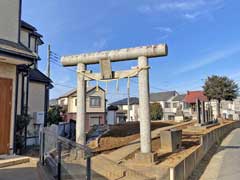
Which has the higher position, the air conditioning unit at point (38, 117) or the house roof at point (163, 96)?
the house roof at point (163, 96)

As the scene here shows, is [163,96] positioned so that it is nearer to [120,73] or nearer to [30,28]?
[30,28]

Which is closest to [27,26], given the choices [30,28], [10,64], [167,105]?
[30,28]

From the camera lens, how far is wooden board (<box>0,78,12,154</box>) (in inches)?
355

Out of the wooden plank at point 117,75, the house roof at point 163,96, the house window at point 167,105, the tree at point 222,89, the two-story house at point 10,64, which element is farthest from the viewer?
the house roof at point 163,96

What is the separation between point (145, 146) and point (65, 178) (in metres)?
4.15

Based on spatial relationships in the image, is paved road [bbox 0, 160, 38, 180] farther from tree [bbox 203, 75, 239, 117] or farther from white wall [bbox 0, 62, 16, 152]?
tree [bbox 203, 75, 239, 117]

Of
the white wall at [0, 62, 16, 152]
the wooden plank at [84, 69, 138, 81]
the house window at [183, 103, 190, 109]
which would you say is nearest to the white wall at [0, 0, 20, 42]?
the white wall at [0, 62, 16, 152]

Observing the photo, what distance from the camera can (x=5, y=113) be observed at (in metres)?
9.13

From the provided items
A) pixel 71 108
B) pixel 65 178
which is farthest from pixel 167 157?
pixel 71 108

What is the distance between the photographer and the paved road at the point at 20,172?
6.54 metres

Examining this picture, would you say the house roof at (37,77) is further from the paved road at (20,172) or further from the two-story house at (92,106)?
the two-story house at (92,106)

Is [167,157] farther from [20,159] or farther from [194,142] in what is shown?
[20,159]

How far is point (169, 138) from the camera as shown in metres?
11.0

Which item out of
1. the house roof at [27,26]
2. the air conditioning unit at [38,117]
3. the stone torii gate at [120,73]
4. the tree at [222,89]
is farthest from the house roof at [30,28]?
the tree at [222,89]
